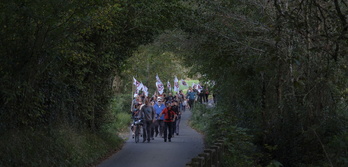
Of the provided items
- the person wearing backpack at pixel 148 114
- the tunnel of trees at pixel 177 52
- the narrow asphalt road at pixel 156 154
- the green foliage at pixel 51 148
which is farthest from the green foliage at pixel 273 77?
the green foliage at pixel 51 148

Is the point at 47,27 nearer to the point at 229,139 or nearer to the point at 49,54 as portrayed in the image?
the point at 49,54

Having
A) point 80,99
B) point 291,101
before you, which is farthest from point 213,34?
point 80,99

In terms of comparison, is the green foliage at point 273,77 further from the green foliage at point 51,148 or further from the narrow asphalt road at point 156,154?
the green foliage at point 51,148

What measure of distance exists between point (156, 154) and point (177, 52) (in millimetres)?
7022

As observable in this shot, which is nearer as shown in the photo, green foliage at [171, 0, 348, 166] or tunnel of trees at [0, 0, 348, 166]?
tunnel of trees at [0, 0, 348, 166]

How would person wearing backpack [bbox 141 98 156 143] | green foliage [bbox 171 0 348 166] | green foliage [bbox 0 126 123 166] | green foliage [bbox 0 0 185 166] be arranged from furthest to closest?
1. person wearing backpack [bbox 141 98 156 143]
2. green foliage [bbox 171 0 348 166]
3. green foliage [bbox 0 126 123 166]
4. green foliage [bbox 0 0 185 166]

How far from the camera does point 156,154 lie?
814 inches

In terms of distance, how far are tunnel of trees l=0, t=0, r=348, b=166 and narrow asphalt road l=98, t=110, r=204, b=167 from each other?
2.73 feet

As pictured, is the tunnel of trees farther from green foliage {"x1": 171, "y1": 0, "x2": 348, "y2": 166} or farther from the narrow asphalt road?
the narrow asphalt road

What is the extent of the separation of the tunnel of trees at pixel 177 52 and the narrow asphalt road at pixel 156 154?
831 mm

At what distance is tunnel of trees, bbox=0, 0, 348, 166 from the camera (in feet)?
44.3

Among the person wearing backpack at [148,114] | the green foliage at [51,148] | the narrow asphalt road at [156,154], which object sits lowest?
the narrow asphalt road at [156,154]

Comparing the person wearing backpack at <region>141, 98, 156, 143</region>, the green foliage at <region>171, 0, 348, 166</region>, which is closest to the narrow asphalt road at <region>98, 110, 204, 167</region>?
the person wearing backpack at <region>141, 98, 156, 143</region>

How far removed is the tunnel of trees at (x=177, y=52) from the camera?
1352 cm
